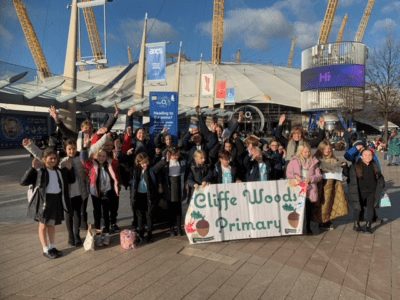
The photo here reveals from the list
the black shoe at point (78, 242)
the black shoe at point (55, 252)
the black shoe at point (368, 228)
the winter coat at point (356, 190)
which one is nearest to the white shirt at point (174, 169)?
the black shoe at point (78, 242)

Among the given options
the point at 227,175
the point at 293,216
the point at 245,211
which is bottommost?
the point at 293,216

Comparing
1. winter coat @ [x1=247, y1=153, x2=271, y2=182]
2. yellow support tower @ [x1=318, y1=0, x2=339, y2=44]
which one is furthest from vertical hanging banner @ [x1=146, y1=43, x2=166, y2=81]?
yellow support tower @ [x1=318, y1=0, x2=339, y2=44]

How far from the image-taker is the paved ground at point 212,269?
3674 millimetres

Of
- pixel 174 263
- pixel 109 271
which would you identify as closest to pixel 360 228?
pixel 174 263

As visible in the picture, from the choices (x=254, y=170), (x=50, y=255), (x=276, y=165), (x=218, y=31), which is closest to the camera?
(x=50, y=255)

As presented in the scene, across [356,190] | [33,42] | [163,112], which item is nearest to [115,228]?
[163,112]

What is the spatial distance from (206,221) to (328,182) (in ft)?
7.47

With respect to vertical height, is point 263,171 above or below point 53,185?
above

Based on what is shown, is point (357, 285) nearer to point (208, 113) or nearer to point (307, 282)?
point (307, 282)

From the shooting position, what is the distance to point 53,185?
4.64m

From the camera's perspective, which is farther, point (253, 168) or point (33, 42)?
point (33, 42)

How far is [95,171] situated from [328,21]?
80322 millimetres

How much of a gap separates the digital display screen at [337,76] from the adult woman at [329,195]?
37.2 meters

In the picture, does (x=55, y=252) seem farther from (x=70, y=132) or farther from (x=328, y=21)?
(x=328, y=21)
